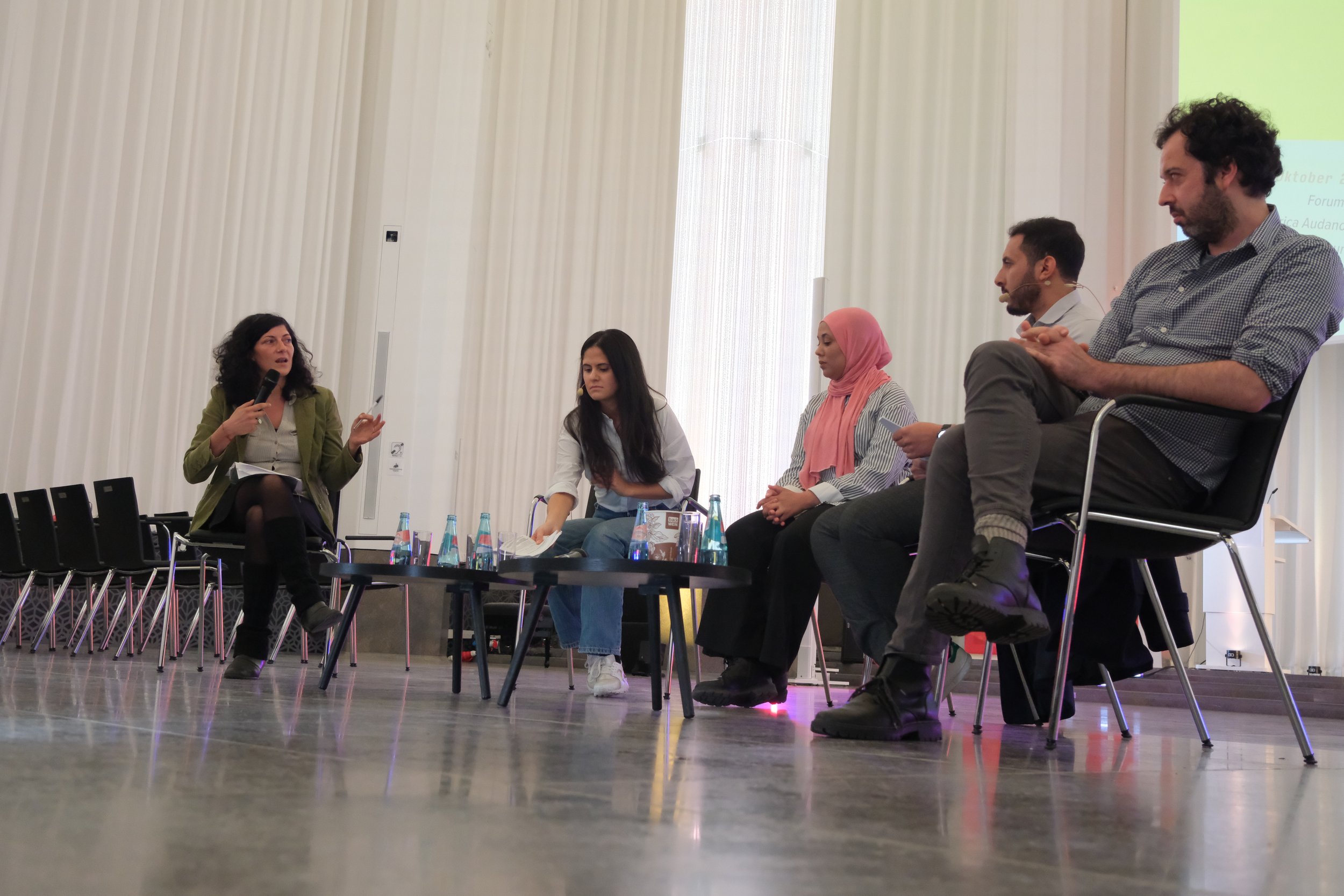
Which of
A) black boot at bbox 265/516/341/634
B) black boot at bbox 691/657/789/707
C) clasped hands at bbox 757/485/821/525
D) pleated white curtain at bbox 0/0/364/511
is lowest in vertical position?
black boot at bbox 691/657/789/707

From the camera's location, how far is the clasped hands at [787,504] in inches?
110

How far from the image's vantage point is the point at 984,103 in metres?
7.43

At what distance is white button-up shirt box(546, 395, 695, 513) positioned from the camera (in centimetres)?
316

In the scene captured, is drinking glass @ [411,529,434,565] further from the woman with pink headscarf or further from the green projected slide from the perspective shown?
the green projected slide

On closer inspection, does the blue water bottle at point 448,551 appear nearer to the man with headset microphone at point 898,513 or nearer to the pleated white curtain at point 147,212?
the man with headset microphone at point 898,513

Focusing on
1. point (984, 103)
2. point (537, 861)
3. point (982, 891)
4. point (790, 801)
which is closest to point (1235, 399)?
point (790, 801)

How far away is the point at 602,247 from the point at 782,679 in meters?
5.63

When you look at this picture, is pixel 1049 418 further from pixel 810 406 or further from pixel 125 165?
pixel 125 165

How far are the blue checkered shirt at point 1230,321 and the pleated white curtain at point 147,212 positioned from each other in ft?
19.0

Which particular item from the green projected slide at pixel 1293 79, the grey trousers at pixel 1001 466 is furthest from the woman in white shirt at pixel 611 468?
the green projected slide at pixel 1293 79

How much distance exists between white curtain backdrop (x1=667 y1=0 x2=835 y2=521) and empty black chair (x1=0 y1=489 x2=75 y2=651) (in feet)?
14.0

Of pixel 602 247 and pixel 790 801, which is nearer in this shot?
pixel 790 801

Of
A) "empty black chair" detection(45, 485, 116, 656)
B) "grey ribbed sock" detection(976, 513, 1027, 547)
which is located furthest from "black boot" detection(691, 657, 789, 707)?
"empty black chair" detection(45, 485, 116, 656)

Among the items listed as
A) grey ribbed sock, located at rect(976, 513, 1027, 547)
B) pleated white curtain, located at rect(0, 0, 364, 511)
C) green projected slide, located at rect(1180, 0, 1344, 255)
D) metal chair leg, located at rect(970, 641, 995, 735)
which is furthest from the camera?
green projected slide, located at rect(1180, 0, 1344, 255)
